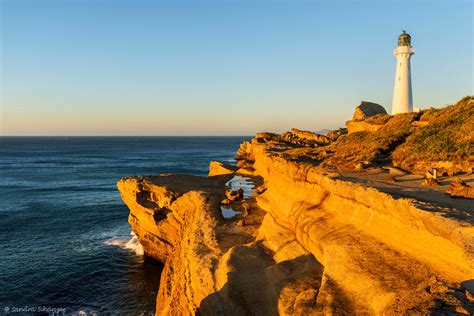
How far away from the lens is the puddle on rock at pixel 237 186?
25581 millimetres

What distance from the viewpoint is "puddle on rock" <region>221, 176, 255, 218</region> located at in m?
25.6

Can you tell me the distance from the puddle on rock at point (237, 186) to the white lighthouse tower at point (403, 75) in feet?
79.1

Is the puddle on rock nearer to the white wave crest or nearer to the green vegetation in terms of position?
the white wave crest

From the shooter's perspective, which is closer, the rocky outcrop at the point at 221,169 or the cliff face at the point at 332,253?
the cliff face at the point at 332,253

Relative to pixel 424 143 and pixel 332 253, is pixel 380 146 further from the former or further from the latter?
pixel 332 253

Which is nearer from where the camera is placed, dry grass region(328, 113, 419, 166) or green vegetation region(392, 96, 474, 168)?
green vegetation region(392, 96, 474, 168)

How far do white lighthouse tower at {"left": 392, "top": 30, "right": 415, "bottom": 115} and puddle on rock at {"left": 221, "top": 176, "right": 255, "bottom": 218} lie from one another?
79.1ft

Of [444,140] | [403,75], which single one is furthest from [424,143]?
[403,75]

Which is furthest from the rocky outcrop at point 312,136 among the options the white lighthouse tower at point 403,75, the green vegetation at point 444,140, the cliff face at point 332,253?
the cliff face at point 332,253

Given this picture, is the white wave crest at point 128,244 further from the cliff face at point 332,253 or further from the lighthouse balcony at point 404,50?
the lighthouse balcony at point 404,50

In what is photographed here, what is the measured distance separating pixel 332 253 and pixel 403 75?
39.7 meters

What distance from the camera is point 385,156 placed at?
2597cm

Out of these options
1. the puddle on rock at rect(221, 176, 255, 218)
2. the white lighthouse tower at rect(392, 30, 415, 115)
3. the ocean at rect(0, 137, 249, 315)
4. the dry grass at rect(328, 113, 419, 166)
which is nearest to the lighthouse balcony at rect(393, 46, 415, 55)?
the white lighthouse tower at rect(392, 30, 415, 115)

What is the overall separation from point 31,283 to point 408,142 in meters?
32.6
